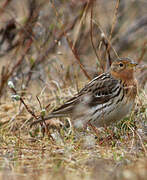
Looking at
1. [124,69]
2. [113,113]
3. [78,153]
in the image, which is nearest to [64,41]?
[124,69]

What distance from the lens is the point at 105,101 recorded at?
561cm

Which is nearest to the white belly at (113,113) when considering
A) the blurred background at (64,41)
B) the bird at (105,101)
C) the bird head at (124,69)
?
the bird at (105,101)

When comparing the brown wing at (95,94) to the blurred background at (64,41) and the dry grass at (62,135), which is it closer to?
the dry grass at (62,135)

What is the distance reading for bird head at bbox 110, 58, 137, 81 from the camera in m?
5.78

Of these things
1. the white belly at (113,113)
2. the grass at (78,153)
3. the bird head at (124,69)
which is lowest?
the grass at (78,153)

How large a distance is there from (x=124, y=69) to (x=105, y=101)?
21.6 inches

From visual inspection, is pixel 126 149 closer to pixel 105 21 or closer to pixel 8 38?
pixel 8 38

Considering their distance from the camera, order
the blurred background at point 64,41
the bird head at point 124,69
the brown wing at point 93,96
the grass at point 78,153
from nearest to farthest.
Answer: the grass at point 78,153 < the brown wing at point 93,96 < the bird head at point 124,69 < the blurred background at point 64,41

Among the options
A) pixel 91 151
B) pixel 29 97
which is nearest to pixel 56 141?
pixel 91 151

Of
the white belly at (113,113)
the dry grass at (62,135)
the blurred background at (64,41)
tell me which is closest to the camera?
the dry grass at (62,135)

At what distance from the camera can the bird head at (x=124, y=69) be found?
228 inches

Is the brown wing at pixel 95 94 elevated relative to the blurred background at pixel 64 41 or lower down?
lower down

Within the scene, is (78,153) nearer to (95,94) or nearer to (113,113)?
(113,113)

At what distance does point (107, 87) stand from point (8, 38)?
3078 millimetres
